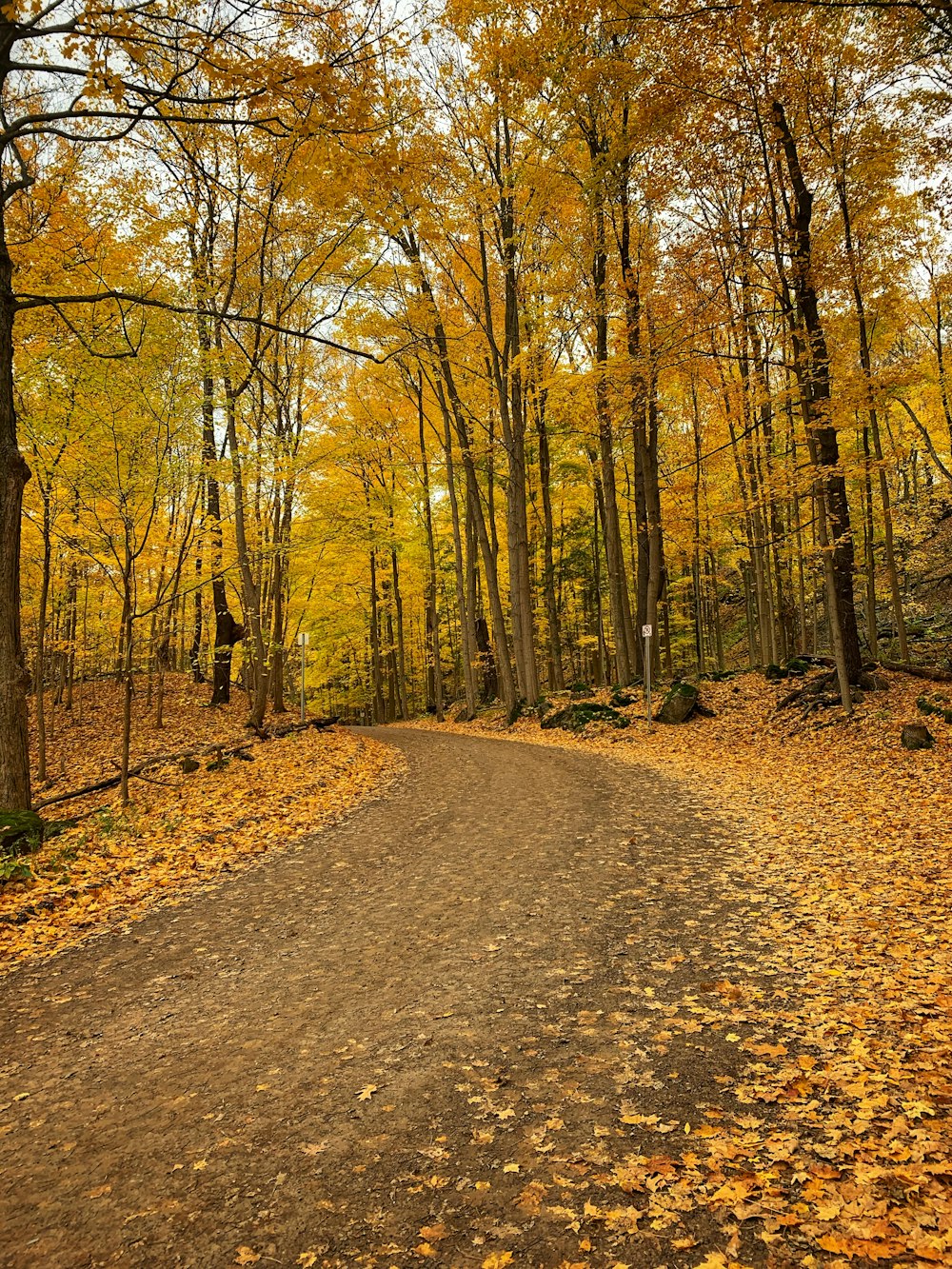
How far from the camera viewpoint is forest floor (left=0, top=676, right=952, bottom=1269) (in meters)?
2.45

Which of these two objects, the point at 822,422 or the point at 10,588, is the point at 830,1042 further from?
the point at 822,422

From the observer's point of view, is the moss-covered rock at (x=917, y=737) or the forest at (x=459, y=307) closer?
the forest at (x=459, y=307)

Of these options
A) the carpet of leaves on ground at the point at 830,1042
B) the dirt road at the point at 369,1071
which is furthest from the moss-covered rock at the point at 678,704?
the dirt road at the point at 369,1071

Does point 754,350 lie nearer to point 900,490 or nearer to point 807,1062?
point 807,1062

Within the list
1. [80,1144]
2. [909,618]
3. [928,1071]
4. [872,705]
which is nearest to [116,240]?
[80,1144]

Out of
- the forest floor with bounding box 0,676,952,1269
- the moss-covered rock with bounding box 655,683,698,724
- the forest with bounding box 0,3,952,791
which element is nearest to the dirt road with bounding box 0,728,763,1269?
the forest floor with bounding box 0,676,952,1269

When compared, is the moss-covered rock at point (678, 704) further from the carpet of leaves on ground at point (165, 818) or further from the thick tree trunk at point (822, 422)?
the carpet of leaves on ground at point (165, 818)

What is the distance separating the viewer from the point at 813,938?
15.7ft

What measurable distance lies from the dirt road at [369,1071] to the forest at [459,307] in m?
4.69

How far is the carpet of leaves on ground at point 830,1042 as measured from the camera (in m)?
2.39

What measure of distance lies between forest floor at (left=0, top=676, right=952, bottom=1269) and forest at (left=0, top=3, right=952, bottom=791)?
4745 mm

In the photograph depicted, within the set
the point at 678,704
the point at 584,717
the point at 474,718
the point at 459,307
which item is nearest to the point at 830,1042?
the point at 678,704

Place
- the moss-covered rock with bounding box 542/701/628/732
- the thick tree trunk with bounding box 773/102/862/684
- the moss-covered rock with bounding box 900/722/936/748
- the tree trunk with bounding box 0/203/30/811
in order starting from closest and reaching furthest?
the tree trunk with bounding box 0/203/30/811, the moss-covered rock with bounding box 900/722/936/748, the thick tree trunk with bounding box 773/102/862/684, the moss-covered rock with bounding box 542/701/628/732

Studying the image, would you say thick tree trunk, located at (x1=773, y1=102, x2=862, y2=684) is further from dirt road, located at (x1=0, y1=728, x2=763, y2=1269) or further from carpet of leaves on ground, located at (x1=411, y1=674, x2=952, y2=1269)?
dirt road, located at (x1=0, y1=728, x2=763, y2=1269)
